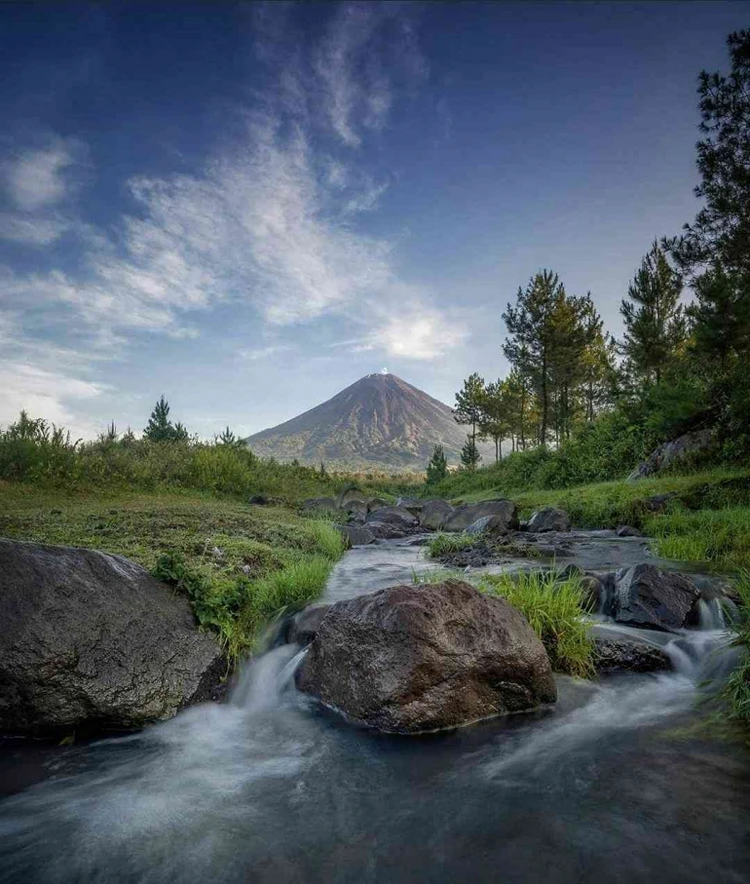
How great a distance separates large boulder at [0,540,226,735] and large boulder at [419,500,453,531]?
583 inches

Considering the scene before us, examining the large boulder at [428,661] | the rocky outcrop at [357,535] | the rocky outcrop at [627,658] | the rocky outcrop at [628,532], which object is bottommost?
the rocky outcrop at [627,658]

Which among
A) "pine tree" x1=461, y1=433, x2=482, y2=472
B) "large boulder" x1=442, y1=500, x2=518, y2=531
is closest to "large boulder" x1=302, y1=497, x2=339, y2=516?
"large boulder" x1=442, y1=500, x2=518, y2=531

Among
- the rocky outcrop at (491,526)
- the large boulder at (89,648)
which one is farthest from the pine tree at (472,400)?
the large boulder at (89,648)

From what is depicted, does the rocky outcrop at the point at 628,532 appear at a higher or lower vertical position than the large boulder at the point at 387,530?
lower

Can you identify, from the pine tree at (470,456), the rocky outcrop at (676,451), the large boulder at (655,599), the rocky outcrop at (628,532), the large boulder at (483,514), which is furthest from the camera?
the pine tree at (470,456)

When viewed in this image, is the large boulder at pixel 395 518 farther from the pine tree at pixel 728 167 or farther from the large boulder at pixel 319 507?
the pine tree at pixel 728 167

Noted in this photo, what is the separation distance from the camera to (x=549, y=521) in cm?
1619

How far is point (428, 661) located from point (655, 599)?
3.77 metres

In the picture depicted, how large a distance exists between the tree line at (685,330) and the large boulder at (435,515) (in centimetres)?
896

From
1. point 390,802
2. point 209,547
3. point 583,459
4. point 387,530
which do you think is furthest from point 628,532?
point 583,459

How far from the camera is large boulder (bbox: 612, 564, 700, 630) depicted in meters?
6.36

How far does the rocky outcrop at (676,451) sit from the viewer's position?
734 inches

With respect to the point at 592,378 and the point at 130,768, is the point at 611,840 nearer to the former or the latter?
the point at 130,768

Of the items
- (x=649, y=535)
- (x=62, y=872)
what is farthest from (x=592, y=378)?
(x=62, y=872)
